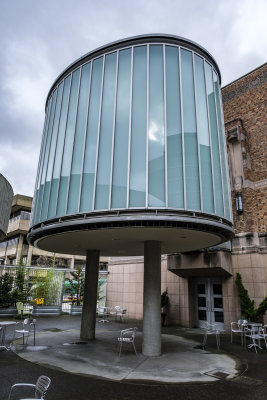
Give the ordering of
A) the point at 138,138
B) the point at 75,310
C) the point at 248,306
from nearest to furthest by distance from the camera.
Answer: the point at 138,138, the point at 248,306, the point at 75,310

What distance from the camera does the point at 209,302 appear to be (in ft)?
53.9

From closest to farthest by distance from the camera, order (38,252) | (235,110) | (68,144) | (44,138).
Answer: (68,144)
(44,138)
(235,110)
(38,252)

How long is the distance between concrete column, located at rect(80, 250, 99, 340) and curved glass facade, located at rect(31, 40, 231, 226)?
346cm

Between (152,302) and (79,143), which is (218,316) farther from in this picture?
(79,143)

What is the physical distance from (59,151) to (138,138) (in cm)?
353

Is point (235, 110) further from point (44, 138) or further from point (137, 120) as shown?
point (44, 138)

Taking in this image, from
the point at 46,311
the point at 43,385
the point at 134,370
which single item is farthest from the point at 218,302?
the point at 43,385

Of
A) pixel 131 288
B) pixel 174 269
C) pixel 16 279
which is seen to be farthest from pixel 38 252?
pixel 174 269

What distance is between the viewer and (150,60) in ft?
34.3

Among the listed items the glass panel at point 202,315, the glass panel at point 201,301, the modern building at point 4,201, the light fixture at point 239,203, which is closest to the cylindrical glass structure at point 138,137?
the modern building at point 4,201

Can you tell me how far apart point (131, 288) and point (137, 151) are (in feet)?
46.2

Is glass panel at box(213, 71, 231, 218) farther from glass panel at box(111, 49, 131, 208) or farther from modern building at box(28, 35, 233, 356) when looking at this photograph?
glass panel at box(111, 49, 131, 208)

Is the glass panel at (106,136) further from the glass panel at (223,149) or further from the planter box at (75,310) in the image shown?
the planter box at (75,310)

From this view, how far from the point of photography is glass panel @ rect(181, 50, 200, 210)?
9.13 metres
